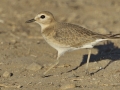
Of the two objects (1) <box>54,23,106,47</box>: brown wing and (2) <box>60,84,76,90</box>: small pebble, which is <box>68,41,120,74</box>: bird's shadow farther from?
(2) <box>60,84,76,90</box>: small pebble

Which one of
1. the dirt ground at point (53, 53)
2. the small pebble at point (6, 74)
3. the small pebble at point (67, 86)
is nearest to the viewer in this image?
the small pebble at point (67, 86)

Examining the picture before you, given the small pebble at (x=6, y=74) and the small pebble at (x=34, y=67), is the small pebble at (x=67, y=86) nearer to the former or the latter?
the small pebble at (x=6, y=74)

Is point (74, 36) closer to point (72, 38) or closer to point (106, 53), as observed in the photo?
point (72, 38)

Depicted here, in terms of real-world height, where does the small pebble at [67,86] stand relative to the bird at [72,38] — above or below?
below

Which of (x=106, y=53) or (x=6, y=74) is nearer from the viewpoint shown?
(x=6, y=74)

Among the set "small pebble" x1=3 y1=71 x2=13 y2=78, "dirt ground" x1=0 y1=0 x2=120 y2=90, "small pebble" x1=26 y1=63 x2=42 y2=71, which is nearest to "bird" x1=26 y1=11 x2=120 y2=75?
"small pebble" x1=26 y1=63 x2=42 y2=71

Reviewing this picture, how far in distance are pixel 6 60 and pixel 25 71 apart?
789 millimetres

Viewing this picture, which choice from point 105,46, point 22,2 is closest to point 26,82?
point 105,46

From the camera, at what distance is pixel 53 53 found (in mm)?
9656

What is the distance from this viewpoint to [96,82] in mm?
7105

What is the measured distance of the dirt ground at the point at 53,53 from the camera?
7219 millimetres

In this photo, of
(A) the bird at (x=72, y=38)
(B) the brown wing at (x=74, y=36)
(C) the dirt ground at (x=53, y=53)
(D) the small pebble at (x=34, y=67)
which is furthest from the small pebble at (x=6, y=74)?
(B) the brown wing at (x=74, y=36)

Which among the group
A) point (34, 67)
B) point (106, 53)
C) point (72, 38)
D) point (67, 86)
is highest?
point (72, 38)

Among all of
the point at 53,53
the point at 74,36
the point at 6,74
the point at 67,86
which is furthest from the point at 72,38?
the point at 53,53
